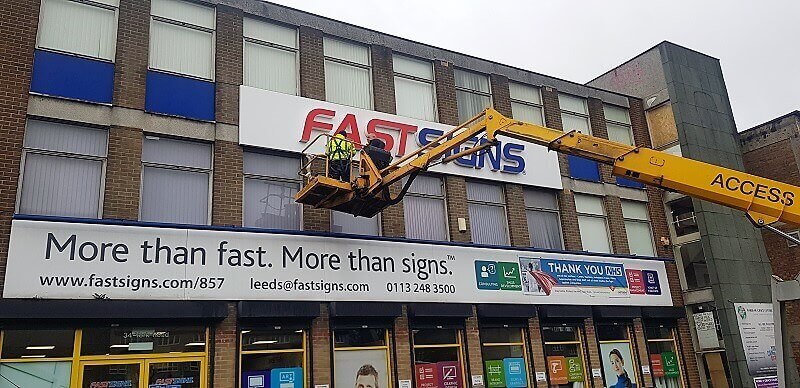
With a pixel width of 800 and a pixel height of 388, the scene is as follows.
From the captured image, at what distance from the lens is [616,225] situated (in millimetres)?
19453

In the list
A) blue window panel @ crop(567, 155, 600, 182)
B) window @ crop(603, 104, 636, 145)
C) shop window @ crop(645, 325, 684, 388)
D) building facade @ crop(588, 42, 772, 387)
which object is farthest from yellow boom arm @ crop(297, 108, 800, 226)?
window @ crop(603, 104, 636, 145)

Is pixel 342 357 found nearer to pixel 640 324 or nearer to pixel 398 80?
pixel 398 80

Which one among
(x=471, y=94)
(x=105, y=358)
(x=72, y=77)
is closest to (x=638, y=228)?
(x=471, y=94)

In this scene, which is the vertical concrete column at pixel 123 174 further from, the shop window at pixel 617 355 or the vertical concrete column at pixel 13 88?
the shop window at pixel 617 355

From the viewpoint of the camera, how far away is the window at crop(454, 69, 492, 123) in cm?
Result: 1822

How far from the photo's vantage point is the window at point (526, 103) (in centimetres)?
1933

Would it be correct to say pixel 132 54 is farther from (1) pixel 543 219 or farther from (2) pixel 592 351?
(2) pixel 592 351

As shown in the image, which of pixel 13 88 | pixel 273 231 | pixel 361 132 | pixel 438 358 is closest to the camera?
pixel 13 88

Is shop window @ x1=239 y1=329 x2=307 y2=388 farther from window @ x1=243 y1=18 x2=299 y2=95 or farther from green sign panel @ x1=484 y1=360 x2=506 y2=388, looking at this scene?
window @ x1=243 y1=18 x2=299 y2=95

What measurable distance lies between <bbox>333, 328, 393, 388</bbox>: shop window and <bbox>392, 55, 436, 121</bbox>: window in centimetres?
604

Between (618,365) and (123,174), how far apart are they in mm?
13438

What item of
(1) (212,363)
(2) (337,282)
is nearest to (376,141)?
(2) (337,282)

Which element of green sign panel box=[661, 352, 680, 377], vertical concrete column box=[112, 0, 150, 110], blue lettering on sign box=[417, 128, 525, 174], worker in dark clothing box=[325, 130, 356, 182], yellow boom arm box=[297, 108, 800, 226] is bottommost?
green sign panel box=[661, 352, 680, 377]

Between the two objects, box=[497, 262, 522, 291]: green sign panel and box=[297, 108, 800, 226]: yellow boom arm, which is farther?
box=[497, 262, 522, 291]: green sign panel
